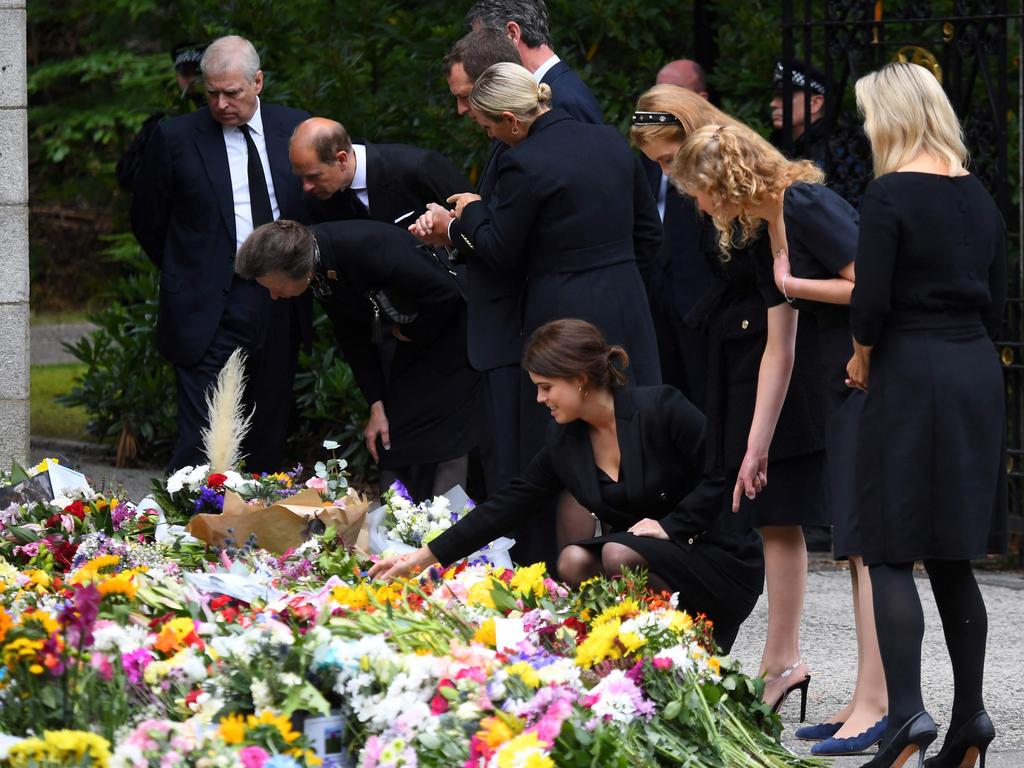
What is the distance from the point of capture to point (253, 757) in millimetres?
2998

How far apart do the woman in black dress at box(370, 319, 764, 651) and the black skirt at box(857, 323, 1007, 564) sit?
604mm

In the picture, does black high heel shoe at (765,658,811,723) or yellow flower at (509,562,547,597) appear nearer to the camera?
yellow flower at (509,562,547,597)

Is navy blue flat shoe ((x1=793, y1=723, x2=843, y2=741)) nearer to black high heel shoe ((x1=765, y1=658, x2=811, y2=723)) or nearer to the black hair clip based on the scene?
black high heel shoe ((x1=765, y1=658, x2=811, y2=723))

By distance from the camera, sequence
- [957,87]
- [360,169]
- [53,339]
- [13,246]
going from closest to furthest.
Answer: [360,169], [13,246], [957,87], [53,339]

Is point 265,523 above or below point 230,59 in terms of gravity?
below

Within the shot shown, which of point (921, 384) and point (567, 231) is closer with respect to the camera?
point (921, 384)

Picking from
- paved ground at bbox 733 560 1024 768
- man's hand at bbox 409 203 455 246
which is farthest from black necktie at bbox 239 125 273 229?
paved ground at bbox 733 560 1024 768

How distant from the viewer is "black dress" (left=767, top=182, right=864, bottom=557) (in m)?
4.26

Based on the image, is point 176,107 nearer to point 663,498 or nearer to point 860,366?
point 663,498

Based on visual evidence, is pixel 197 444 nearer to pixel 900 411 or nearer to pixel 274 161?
pixel 274 161

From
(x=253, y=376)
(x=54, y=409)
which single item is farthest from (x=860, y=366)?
(x=54, y=409)

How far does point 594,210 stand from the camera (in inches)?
199

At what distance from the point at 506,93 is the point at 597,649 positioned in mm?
2010

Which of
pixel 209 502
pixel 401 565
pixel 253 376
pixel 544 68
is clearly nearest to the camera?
pixel 401 565
